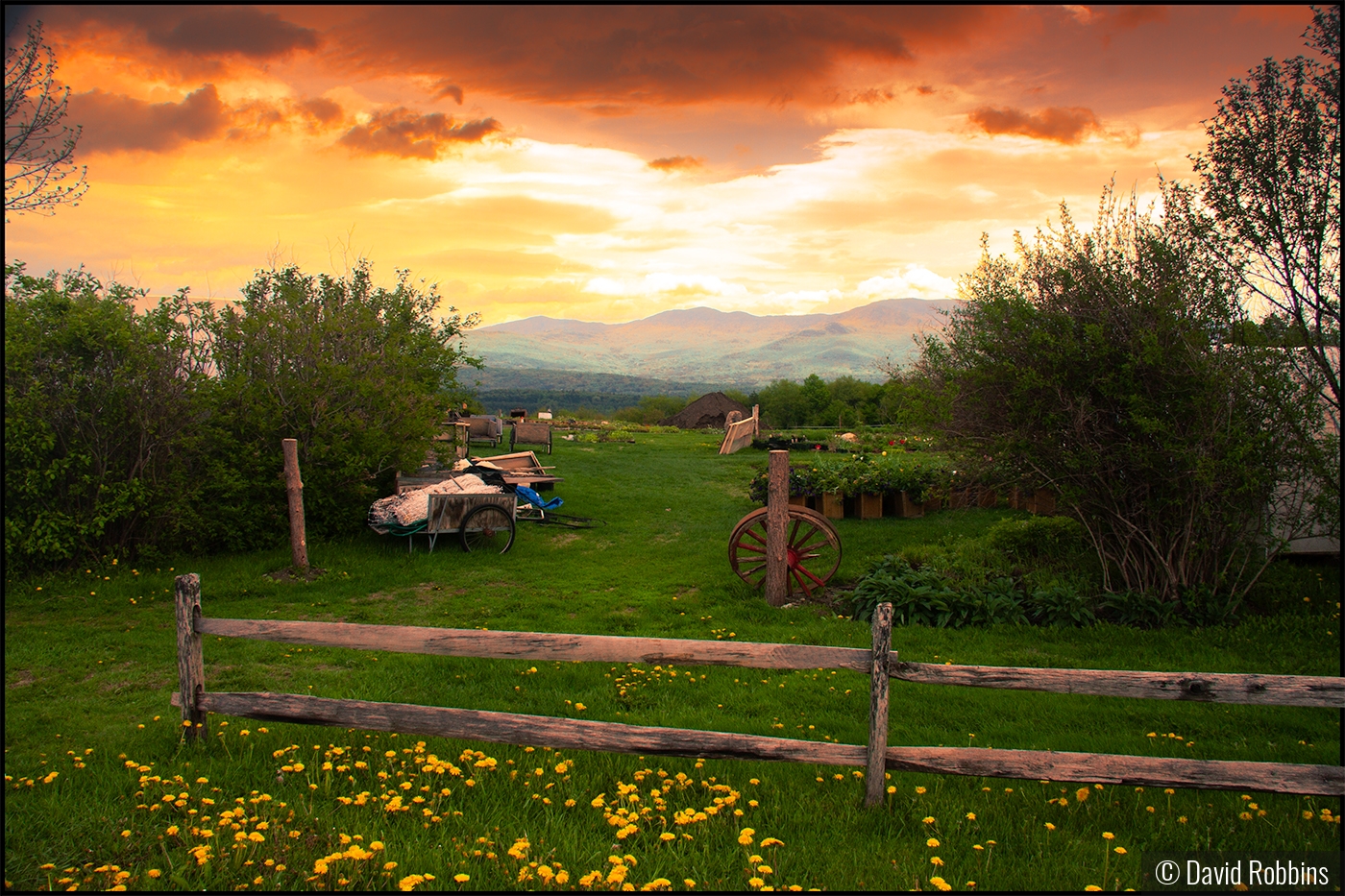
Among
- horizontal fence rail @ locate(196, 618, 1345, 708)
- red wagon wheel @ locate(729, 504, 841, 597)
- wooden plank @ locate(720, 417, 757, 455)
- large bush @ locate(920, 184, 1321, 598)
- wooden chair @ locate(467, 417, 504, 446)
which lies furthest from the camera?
wooden chair @ locate(467, 417, 504, 446)

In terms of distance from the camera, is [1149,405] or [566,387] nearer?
[1149,405]

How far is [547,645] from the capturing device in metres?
4.34

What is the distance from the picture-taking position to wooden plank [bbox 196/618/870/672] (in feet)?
13.4

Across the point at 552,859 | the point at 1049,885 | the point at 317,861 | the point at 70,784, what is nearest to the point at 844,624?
the point at 1049,885

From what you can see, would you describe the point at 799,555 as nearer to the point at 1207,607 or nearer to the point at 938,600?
the point at 938,600

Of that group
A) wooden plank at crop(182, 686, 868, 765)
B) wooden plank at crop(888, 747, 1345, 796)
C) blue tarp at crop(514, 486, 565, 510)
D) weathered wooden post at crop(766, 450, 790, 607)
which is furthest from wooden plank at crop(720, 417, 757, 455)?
wooden plank at crop(888, 747, 1345, 796)

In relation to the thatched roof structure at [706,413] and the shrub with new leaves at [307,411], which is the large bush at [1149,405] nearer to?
the shrub with new leaves at [307,411]

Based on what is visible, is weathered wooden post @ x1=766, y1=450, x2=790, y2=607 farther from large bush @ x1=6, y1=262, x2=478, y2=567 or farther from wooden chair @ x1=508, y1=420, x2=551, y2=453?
wooden chair @ x1=508, y1=420, x2=551, y2=453

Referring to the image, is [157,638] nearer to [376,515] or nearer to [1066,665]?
[376,515]

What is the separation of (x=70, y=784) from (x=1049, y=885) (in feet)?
16.6

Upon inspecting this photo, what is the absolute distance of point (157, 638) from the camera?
7.45 metres

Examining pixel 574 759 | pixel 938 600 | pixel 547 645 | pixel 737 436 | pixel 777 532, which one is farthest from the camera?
pixel 737 436

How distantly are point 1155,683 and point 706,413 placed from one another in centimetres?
3701

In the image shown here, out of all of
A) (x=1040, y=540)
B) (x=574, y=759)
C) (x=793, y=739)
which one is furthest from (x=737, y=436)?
(x=793, y=739)
